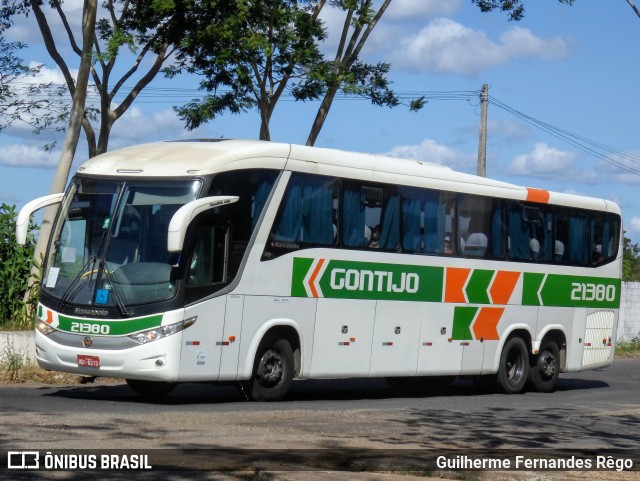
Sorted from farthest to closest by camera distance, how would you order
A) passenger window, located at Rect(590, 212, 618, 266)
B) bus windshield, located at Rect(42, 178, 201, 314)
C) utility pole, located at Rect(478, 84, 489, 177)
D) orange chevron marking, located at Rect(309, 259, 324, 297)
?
utility pole, located at Rect(478, 84, 489, 177) < passenger window, located at Rect(590, 212, 618, 266) < orange chevron marking, located at Rect(309, 259, 324, 297) < bus windshield, located at Rect(42, 178, 201, 314)

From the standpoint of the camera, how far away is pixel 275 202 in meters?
16.9

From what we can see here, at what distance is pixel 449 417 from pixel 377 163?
15.2 ft

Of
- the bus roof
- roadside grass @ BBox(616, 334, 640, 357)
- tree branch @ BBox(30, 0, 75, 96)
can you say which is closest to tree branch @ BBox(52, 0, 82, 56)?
tree branch @ BBox(30, 0, 75, 96)

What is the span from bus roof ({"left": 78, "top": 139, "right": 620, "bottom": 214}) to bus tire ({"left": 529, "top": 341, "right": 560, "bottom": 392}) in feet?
14.0

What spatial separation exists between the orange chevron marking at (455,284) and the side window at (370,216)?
5.13 ft

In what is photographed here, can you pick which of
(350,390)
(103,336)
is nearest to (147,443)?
(103,336)

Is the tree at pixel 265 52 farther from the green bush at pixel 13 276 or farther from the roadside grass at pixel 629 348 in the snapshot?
the roadside grass at pixel 629 348

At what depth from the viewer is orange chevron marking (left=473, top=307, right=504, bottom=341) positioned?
824 inches

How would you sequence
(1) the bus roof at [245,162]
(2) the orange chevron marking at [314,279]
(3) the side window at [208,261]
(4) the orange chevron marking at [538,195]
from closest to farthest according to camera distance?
(3) the side window at [208,261] → (1) the bus roof at [245,162] → (2) the orange chevron marking at [314,279] → (4) the orange chevron marking at [538,195]

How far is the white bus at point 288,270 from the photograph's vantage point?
1568cm

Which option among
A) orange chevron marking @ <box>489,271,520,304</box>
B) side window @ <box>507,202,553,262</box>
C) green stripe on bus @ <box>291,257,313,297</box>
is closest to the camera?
green stripe on bus @ <box>291,257,313,297</box>

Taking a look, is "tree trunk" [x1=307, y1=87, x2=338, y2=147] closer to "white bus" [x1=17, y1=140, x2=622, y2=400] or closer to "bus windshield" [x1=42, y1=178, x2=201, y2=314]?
"white bus" [x1=17, y1=140, x2=622, y2=400]

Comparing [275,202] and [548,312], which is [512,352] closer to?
[548,312]

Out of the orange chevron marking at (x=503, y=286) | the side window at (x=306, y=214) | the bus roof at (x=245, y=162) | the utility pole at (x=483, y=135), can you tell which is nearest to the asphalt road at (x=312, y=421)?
the orange chevron marking at (x=503, y=286)
